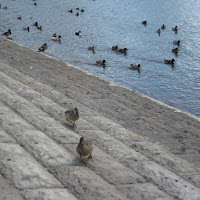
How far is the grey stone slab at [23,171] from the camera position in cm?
531

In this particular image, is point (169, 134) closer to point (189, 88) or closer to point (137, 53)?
point (189, 88)

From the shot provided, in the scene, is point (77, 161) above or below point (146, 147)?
above

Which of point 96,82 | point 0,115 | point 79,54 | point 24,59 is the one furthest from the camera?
point 79,54

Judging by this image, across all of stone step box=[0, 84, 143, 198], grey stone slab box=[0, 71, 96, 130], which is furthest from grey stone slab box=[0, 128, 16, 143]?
grey stone slab box=[0, 71, 96, 130]

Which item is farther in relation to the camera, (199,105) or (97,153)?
(199,105)

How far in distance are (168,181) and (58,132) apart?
7.98 feet

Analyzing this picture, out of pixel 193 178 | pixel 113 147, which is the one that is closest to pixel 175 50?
pixel 113 147

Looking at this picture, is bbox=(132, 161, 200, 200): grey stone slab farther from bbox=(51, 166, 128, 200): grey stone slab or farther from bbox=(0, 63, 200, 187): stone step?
bbox=(51, 166, 128, 200): grey stone slab

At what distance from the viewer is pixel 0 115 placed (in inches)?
310

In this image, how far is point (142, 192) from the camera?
5.83 metres

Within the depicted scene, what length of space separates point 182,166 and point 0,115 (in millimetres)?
3698

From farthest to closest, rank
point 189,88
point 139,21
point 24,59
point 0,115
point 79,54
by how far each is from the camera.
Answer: point 139,21, point 79,54, point 189,88, point 24,59, point 0,115

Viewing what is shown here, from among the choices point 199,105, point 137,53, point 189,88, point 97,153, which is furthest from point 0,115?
point 137,53

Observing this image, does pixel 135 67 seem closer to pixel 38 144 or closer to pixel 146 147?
pixel 146 147
